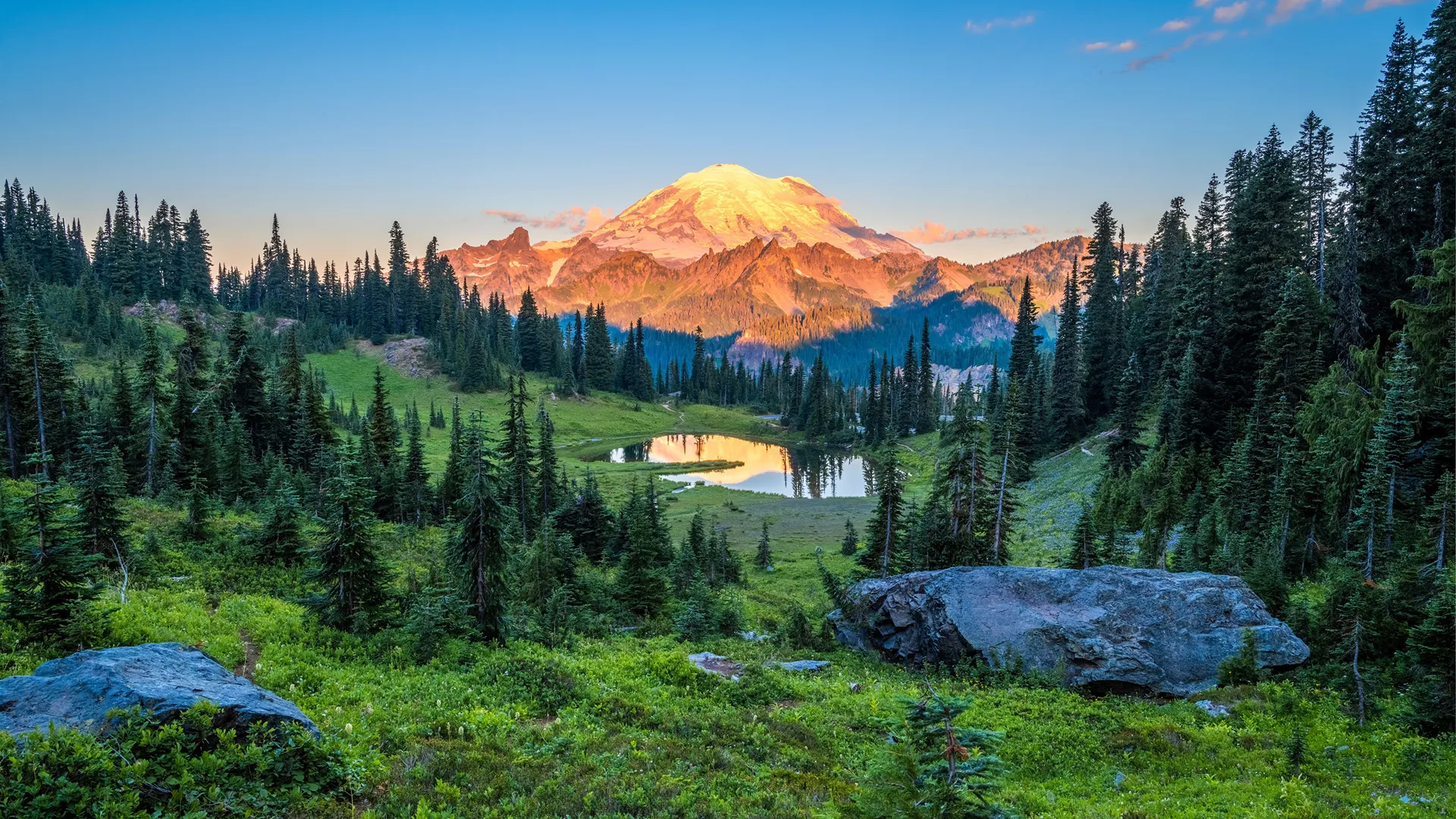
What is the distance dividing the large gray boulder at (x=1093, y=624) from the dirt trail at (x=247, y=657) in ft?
64.3

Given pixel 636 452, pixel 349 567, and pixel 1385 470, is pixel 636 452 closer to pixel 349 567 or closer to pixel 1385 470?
pixel 349 567

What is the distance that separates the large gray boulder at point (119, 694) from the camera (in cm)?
862

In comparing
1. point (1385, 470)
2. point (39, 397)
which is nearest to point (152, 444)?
point (39, 397)

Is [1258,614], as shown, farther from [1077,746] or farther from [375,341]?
[375,341]

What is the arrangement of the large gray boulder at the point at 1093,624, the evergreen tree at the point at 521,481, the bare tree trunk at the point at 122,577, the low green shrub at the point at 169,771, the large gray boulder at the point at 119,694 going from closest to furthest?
the low green shrub at the point at 169,771
the large gray boulder at the point at 119,694
the bare tree trunk at the point at 122,577
the large gray boulder at the point at 1093,624
the evergreen tree at the point at 521,481

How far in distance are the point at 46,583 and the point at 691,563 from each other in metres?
24.2

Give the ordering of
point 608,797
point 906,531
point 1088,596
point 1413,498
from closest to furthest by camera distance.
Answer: point 608,797 → point 1088,596 → point 1413,498 → point 906,531

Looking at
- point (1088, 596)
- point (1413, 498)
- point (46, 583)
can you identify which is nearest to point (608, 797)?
point (46, 583)

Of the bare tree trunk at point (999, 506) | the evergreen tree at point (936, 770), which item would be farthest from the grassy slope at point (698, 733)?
the bare tree trunk at point (999, 506)

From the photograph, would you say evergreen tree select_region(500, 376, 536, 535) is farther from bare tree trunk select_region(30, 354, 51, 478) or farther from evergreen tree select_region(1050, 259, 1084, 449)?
evergreen tree select_region(1050, 259, 1084, 449)

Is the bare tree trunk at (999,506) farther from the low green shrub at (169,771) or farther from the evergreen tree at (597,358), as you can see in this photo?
the evergreen tree at (597,358)

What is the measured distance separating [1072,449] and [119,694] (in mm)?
75977

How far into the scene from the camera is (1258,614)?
20016mm

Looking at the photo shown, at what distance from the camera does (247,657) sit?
16.1 m
